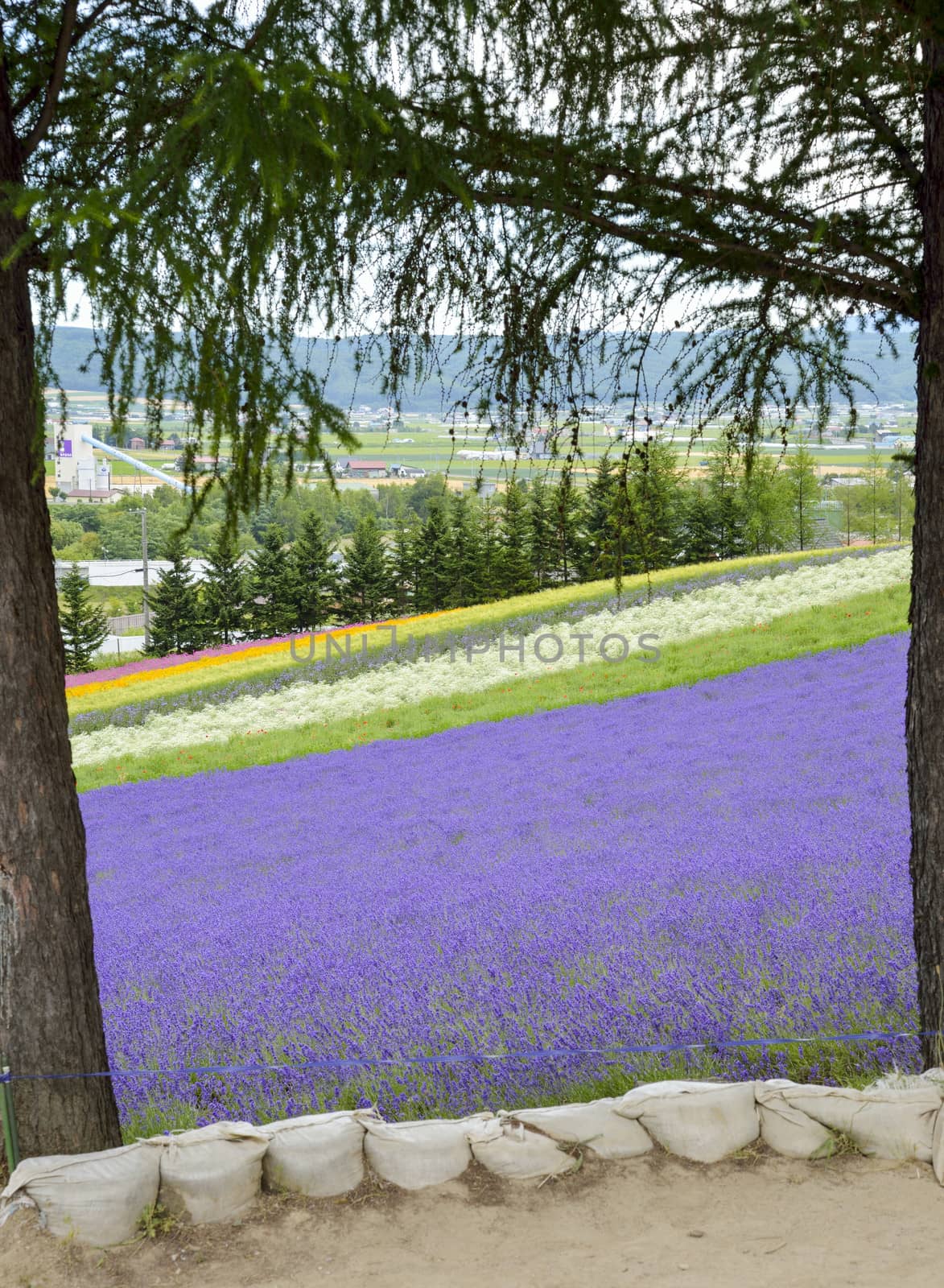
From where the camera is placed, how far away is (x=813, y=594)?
21.2 metres

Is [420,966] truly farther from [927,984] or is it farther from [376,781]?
[376,781]

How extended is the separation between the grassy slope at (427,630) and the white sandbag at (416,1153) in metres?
18.4

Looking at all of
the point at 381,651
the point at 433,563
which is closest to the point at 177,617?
the point at 433,563

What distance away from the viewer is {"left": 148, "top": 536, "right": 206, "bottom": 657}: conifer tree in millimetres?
36031

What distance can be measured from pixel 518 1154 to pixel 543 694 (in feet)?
42.5

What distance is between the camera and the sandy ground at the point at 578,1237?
323cm

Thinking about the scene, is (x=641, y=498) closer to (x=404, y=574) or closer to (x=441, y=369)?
(x=441, y=369)

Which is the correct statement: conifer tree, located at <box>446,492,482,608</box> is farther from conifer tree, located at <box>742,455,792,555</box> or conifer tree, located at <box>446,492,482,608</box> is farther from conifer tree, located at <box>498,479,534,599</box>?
conifer tree, located at <box>742,455,792,555</box>

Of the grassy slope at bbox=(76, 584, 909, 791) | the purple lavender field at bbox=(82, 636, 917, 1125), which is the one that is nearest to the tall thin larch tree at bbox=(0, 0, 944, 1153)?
the purple lavender field at bbox=(82, 636, 917, 1125)

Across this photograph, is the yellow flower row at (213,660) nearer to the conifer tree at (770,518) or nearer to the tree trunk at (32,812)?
the conifer tree at (770,518)

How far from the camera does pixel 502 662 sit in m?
20.2

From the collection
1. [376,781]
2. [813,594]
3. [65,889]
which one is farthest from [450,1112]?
[813,594]

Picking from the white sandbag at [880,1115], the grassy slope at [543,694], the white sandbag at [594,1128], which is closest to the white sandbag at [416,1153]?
the white sandbag at [594,1128]

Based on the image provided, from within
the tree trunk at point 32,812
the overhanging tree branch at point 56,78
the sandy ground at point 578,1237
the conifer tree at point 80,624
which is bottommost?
the conifer tree at point 80,624
